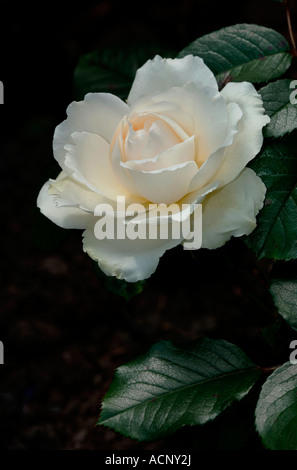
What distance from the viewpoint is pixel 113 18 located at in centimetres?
175

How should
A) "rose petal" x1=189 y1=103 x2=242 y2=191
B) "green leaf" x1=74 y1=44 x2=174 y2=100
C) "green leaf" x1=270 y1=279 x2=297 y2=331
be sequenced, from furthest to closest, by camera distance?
"green leaf" x1=74 y1=44 x2=174 y2=100, "green leaf" x1=270 y1=279 x2=297 y2=331, "rose petal" x1=189 y1=103 x2=242 y2=191

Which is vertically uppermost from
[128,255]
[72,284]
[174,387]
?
[128,255]

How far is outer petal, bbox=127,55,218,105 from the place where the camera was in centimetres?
62

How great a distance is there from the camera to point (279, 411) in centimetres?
61

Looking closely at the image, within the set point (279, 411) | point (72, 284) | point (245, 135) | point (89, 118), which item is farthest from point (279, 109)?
point (72, 284)

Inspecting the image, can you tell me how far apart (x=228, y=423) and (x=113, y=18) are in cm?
133

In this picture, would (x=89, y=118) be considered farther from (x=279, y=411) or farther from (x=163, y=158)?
(x=279, y=411)

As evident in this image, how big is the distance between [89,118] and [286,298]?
0.32 metres

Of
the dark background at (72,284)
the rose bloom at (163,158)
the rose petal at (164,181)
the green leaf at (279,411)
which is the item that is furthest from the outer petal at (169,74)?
the green leaf at (279,411)

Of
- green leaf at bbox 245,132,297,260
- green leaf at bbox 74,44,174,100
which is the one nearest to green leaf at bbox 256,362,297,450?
green leaf at bbox 245,132,297,260

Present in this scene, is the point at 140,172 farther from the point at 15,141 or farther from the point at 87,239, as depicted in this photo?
the point at 15,141

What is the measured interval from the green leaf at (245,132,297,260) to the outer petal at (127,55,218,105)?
111 mm

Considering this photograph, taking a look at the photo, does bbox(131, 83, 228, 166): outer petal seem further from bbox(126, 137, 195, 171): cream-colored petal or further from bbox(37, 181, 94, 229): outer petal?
bbox(37, 181, 94, 229): outer petal

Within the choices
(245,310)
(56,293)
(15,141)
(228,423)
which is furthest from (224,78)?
(15,141)
